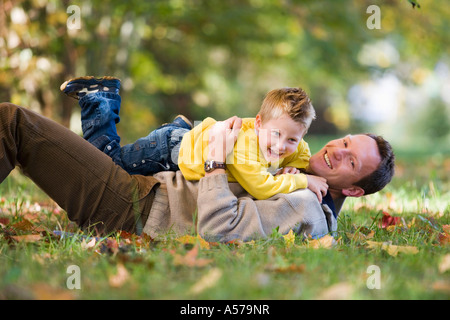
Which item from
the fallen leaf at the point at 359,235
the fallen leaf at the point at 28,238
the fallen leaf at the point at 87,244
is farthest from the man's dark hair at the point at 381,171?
the fallen leaf at the point at 28,238

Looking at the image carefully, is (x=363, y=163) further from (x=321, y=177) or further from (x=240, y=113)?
(x=240, y=113)

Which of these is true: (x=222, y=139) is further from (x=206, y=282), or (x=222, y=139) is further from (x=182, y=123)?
(x=206, y=282)

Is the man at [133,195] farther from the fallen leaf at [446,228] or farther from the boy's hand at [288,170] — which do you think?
the fallen leaf at [446,228]

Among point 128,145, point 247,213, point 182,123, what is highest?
point 182,123

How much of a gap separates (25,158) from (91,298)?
1.29m

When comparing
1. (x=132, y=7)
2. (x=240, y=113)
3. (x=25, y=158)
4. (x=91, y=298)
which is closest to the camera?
(x=91, y=298)

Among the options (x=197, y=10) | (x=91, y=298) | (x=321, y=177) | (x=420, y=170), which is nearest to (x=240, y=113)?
(x=197, y=10)

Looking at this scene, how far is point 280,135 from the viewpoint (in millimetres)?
2879

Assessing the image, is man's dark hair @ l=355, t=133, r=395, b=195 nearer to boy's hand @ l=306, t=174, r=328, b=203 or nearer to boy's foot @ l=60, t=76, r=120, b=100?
boy's hand @ l=306, t=174, r=328, b=203

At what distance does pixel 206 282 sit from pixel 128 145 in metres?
1.60

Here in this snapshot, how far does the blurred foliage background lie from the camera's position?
727 centimetres

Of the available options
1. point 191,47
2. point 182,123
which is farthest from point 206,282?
point 191,47

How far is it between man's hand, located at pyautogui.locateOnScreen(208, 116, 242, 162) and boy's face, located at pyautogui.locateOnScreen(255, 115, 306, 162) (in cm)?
14

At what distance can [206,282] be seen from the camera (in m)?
1.94
